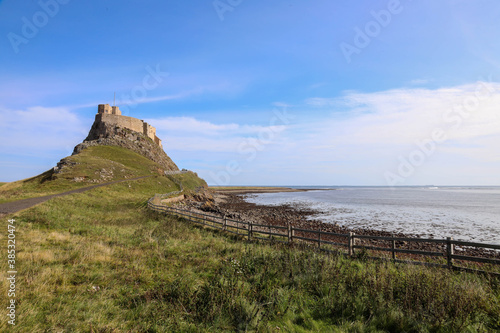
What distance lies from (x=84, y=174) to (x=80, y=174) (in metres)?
0.66

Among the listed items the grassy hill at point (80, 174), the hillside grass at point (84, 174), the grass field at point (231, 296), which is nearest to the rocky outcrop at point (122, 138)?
the hillside grass at point (84, 174)

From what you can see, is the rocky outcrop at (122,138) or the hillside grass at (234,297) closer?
the hillside grass at (234,297)

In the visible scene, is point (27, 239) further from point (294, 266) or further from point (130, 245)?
point (294, 266)

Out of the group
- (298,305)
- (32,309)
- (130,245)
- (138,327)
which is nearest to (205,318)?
(138,327)

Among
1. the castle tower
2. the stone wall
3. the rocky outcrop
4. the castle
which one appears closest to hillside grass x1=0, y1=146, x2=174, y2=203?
the rocky outcrop

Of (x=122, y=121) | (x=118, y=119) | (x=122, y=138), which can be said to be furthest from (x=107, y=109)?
(x=122, y=138)

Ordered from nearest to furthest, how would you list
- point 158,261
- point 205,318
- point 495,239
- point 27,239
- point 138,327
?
1. point 138,327
2. point 205,318
3. point 158,261
4. point 27,239
5. point 495,239

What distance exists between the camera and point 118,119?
99.7m

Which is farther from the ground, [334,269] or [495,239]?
[334,269]

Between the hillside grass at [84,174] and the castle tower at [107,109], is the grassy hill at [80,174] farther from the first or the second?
the castle tower at [107,109]

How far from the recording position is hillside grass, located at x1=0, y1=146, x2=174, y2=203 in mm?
41013

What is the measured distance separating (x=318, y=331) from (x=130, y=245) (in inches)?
373

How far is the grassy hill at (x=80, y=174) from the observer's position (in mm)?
41863

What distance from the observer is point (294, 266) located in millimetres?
8742
